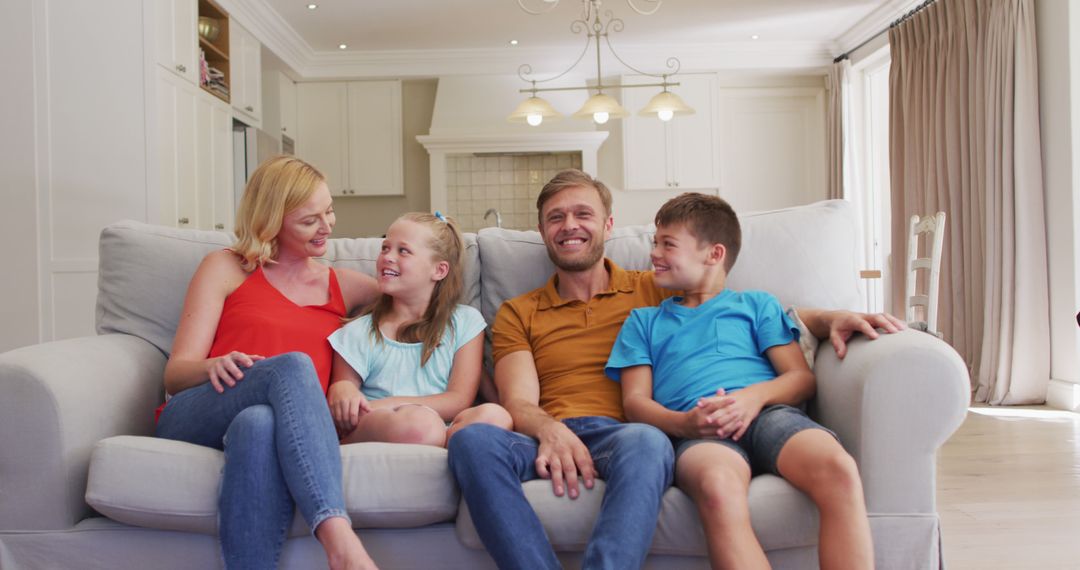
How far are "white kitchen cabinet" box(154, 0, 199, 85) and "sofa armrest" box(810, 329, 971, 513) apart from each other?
12.7 ft

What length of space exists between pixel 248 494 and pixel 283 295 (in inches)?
23.5

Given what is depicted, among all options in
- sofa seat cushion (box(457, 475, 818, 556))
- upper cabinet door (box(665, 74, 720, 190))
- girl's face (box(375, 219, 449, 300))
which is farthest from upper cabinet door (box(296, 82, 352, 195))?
sofa seat cushion (box(457, 475, 818, 556))

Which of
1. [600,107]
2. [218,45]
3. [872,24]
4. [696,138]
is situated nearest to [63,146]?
[218,45]

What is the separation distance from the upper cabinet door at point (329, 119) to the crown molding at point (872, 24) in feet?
13.2

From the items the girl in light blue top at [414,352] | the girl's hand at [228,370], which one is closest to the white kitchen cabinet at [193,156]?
the girl in light blue top at [414,352]

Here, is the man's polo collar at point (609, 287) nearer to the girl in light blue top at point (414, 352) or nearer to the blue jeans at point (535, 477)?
the girl in light blue top at point (414, 352)

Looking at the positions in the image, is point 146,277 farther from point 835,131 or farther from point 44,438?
point 835,131

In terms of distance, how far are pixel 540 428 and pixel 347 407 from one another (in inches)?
16.2

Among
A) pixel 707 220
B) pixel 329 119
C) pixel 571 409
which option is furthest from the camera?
pixel 329 119

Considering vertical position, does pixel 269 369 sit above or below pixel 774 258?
below

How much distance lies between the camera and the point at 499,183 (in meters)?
7.00

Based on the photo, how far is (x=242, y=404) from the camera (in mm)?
1592

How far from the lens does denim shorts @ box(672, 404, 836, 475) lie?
152 cm

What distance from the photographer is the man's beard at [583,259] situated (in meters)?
1.90
